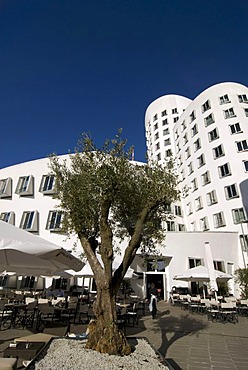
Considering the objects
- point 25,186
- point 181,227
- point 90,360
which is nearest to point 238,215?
point 181,227

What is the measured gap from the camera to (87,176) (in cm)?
767

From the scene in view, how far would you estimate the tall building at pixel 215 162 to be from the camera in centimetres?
2655

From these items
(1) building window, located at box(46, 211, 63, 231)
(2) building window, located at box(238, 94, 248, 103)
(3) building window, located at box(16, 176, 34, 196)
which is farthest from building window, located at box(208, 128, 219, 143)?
(3) building window, located at box(16, 176, 34, 196)

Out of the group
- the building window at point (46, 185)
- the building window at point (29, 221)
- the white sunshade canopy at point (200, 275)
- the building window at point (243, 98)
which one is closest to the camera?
the white sunshade canopy at point (200, 275)

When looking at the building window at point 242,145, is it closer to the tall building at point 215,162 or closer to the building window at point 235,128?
the tall building at point 215,162

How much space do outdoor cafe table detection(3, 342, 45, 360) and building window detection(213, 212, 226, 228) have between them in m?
24.9

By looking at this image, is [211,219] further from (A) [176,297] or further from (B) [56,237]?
(B) [56,237]

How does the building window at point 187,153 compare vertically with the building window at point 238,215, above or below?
above

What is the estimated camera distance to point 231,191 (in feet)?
88.5

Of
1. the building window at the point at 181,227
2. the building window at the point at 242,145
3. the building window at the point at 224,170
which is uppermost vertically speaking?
the building window at the point at 242,145

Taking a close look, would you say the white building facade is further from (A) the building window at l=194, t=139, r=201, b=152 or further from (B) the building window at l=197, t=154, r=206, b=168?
(B) the building window at l=197, t=154, r=206, b=168

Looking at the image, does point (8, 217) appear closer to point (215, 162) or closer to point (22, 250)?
point (22, 250)

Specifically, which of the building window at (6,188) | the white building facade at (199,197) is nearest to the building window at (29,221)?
the white building facade at (199,197)

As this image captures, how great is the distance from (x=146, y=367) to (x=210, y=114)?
33.4 metres
